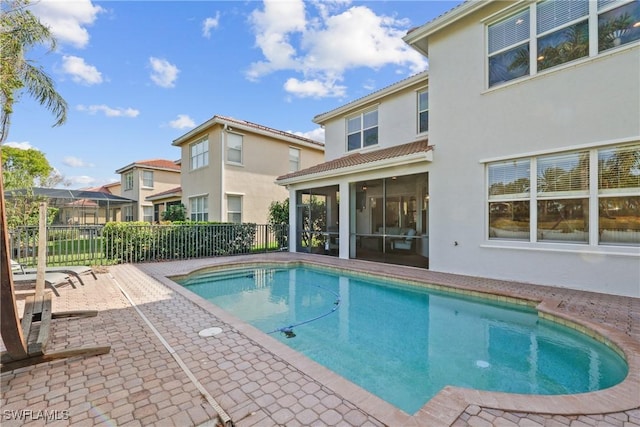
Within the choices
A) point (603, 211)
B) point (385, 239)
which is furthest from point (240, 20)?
point (603, 211)

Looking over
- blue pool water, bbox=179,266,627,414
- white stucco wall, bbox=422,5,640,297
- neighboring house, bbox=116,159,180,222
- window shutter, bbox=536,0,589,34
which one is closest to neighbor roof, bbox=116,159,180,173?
neighboring house, bbox=116,159,180,222

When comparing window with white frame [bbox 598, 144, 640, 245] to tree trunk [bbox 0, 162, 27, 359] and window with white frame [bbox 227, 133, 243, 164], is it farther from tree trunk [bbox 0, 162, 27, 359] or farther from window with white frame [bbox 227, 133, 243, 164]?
window with white frame [bbox 227, 133, 243, 164]

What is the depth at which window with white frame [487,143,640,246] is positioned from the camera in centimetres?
645

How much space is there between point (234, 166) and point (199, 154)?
337 centimetres

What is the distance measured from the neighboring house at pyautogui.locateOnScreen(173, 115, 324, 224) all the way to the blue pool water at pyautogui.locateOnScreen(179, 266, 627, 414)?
8.62 meters

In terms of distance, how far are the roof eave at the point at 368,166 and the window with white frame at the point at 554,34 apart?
8.87 feet

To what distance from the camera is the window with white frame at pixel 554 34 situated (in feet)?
21.4

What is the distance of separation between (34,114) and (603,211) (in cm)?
2090

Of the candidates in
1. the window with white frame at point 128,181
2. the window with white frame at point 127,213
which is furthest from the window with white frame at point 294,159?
the window with white frame at point 127,213

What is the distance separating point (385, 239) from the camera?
1152 cm

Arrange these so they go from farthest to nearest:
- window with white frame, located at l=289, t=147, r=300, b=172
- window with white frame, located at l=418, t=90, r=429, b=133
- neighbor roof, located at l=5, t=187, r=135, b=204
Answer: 1. window with white frame, located at l=289, t=147, r=300, b=172
2. neighbor roof, located at l=5, t=187, r=135, b=204
3. window with white frame, located at l=418, t=90, r=429, b=133

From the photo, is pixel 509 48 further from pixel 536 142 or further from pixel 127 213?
pixel 127 213

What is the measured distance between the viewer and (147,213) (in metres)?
26.3

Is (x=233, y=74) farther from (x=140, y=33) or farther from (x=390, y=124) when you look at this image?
(x=390, y=124)
